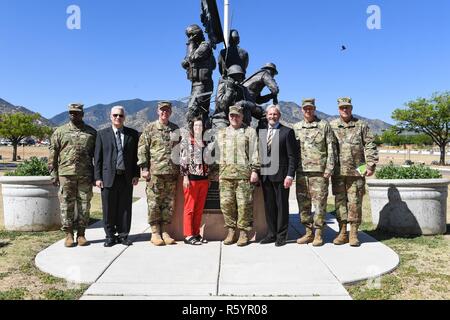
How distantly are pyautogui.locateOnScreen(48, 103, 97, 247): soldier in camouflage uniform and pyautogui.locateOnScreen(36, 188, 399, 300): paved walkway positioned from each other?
44cm

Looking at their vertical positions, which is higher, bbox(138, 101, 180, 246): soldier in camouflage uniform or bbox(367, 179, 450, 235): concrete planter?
bbox(138, 101, 180, 246): soldier in camouflage uniform

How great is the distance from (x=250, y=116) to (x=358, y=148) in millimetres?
2274

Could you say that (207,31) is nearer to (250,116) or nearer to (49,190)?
(250,116)

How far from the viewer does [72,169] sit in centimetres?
539

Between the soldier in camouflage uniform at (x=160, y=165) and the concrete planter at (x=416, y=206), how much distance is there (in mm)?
3431

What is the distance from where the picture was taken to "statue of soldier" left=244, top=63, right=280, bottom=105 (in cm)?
735

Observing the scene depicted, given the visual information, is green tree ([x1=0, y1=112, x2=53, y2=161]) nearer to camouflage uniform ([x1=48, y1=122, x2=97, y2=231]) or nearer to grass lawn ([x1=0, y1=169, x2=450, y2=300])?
grass lawn ([x1=0, y1=169, x2=450, y2=300])

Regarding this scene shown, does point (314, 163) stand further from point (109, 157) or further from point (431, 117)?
point (431, 117)

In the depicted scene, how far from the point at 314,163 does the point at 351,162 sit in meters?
0.51

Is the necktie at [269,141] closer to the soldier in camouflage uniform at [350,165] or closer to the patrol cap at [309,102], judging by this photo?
the patrol cap at [309,102]

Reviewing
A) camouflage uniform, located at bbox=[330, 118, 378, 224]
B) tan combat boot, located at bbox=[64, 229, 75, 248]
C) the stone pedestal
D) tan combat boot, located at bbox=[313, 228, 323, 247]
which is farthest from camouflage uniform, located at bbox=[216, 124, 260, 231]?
tan combat boot, located at bbox=[64, 229, 75, 248]

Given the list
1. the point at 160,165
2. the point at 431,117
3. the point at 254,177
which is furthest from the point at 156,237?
the point at 431,117

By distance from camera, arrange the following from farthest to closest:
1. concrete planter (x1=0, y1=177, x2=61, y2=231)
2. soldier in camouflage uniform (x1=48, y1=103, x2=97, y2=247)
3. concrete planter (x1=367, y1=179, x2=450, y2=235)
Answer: concrete planter (x1=0, y1=177, x2=61, y2=231) < concrete planter (x1=367, y1=179, x2=450, y2=235) < soldier in camouflage uniform (x1=48, y1=103, x2=97, y2=247)

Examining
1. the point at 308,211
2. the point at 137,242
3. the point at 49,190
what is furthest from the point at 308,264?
the point at 49,190
